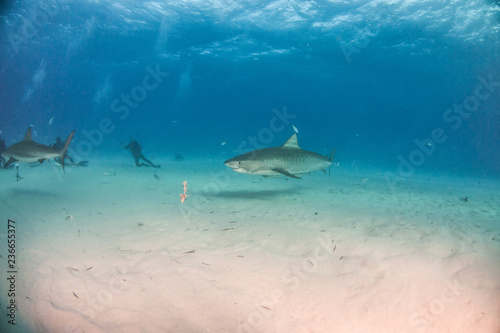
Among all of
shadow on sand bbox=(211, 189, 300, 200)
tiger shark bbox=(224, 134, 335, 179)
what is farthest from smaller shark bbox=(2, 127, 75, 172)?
tiger shark bbox=(224, 134, 335, 179)


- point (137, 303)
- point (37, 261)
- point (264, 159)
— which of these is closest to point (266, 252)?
point (137, 303)

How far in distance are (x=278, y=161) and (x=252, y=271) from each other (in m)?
5.35

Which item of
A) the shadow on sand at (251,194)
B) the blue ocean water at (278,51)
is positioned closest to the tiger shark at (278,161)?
the shadow on sand at (251,194)

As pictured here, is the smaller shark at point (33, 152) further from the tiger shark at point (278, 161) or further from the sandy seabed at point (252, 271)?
the tiger shark at point (278, 161)

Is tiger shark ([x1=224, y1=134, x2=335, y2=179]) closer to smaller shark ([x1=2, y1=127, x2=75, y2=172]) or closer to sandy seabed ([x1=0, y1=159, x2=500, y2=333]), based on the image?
sandy seabed ([x1=0, y1=159, x2=500, y2=333])

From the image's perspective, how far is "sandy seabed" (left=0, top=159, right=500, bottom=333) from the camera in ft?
8.95

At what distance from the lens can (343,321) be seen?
8.87 feet

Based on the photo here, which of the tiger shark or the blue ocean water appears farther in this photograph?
the blue ocean water

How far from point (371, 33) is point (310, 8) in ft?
31.9

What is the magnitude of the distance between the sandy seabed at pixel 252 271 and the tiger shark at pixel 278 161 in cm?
182

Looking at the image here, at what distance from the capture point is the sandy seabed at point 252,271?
8.95 ft

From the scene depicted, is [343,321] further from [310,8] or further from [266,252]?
[310,8]

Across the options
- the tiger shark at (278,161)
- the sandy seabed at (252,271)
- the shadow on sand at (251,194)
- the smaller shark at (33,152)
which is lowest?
the shadow on sand at (251,194)

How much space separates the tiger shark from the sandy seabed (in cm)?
182
